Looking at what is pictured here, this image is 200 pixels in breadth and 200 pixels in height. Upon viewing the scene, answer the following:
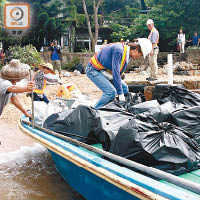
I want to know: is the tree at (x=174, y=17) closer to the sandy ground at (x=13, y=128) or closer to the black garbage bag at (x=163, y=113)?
the sandy ground at (x=13, y=128)

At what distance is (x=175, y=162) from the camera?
9.52 feet

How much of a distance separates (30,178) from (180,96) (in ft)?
7.72

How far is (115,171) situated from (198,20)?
17724 millimetres

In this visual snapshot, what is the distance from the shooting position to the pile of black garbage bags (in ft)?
9.66

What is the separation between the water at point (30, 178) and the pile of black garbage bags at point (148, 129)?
830mm

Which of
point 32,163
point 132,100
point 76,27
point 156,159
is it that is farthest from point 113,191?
point 76,27

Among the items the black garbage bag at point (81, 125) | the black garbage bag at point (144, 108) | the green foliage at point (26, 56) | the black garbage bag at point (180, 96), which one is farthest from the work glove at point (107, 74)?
the green foliage at point (26, 56)

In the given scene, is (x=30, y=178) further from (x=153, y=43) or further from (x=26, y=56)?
(x=26, y=56)

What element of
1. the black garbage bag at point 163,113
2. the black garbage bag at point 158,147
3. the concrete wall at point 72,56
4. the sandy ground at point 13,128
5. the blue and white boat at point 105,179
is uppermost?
the concrete wall at point 72,56

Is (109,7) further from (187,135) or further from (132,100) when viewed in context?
(187,135)

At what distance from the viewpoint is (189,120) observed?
372 centimetres

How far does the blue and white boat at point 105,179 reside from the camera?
2.40 meters

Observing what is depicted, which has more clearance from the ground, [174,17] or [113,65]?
[174,17]

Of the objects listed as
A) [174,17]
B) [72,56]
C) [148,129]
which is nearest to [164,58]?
[174,17]
